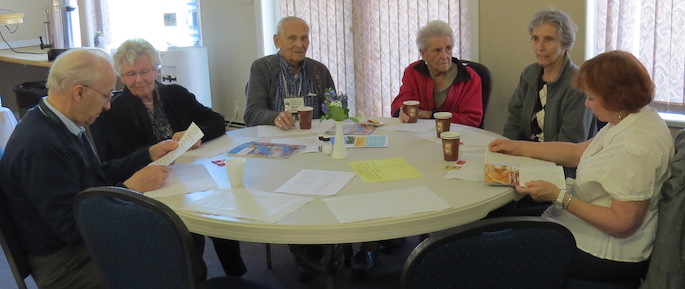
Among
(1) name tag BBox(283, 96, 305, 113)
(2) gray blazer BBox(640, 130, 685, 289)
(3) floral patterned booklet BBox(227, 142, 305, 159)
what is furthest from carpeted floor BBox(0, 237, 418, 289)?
(2) gray blazer BBox(640, 130, 685, 289)

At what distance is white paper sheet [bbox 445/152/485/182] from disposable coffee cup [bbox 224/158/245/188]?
65 centimetres

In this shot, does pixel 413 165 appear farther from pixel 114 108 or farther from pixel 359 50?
pixel 359 50

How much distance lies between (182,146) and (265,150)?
317mm

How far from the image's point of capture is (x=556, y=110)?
276 cm

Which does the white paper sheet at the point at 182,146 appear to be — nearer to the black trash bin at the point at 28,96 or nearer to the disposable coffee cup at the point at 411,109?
the disposable coffee cup at the point at 411,109

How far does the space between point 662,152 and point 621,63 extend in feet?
0.89

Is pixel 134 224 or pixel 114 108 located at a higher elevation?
pixel 114 108

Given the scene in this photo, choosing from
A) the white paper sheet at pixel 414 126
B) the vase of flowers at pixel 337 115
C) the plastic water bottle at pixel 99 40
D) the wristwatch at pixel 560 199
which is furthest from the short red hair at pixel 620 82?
the plastic water bottle at pixel 99 40

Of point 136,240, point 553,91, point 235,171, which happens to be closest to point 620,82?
point 553,91

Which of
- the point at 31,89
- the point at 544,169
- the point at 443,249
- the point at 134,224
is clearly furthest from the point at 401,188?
the point at 31,89

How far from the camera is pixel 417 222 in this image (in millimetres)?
1633

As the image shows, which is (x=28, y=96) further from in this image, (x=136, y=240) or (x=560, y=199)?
(x=560, y=199)

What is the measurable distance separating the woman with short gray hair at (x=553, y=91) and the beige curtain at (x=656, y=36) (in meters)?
0.54

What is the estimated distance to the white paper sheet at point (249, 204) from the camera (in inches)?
66.4
